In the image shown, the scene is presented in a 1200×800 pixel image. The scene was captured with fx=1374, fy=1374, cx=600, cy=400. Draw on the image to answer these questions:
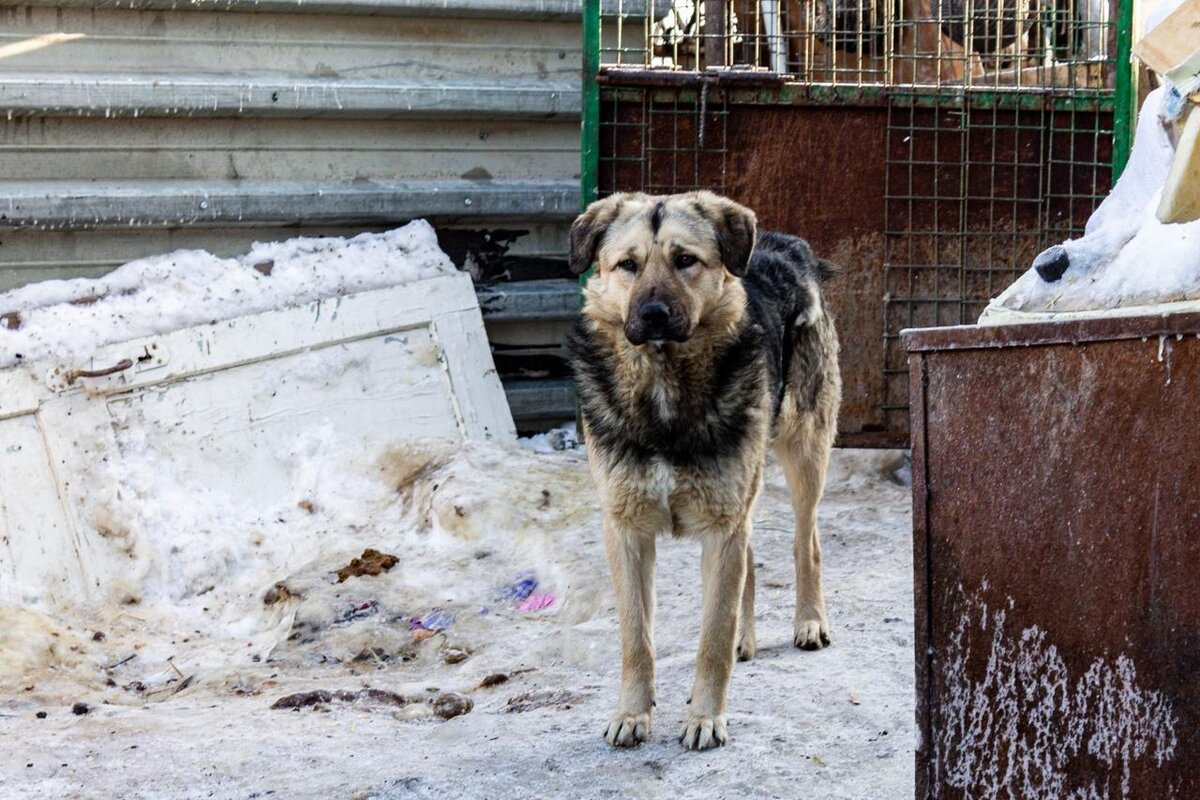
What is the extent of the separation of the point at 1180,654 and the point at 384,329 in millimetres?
5080

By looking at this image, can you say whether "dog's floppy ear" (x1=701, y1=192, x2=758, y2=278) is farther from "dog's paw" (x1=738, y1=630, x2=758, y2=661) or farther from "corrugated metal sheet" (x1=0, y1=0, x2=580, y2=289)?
"corrugated metal sheet" (x1=0, y1=0, x2=580, y2=289)

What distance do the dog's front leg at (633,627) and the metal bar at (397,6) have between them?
144 inches

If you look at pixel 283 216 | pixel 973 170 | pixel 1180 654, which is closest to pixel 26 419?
pixel 283 216

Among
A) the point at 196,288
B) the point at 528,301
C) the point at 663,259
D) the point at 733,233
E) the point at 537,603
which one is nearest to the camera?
the point at 663,259

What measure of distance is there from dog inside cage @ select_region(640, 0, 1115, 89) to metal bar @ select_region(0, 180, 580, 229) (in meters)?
1.01

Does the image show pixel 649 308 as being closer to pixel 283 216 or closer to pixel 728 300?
pixel 728 300

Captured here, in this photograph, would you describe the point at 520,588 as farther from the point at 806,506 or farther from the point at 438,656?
the point at 806,506

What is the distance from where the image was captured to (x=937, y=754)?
8.41 feet

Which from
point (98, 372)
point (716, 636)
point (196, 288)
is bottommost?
point (716, 636)

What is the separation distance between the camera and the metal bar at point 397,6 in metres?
6.79

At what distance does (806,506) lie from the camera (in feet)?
16.6

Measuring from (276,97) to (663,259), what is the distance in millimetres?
3550

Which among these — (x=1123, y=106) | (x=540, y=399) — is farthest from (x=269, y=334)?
(x=1123, y=106)

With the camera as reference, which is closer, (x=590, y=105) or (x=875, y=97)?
(x=590, y=105)
